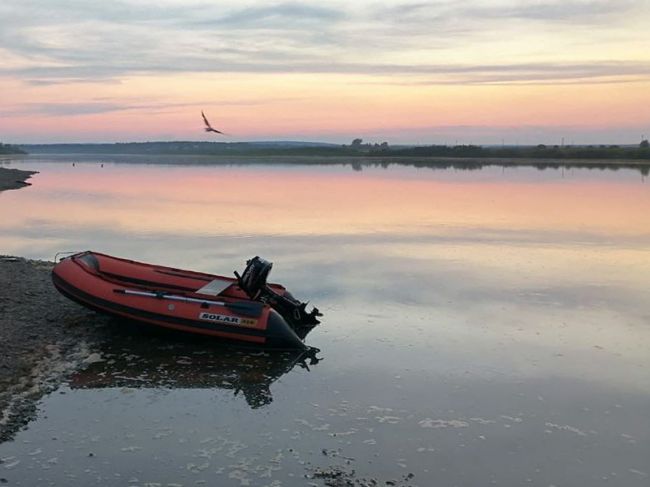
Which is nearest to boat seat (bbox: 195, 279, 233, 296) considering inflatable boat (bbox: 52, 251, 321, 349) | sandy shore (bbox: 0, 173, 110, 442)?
inflatable boat (bbox: 52, 251, 321, 349)

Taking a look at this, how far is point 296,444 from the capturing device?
583cm

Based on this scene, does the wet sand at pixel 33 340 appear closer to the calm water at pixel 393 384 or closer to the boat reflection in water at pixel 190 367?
the calm water at pixel 393 384

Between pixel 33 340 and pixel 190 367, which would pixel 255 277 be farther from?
pixel 33 340

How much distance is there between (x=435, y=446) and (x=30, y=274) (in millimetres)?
8194

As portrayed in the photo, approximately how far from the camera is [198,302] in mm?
8492

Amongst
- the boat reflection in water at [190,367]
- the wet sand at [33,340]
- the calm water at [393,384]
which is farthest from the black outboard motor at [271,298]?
the wet sand at [33,340]

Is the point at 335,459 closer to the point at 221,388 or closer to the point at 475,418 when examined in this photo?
the point at 475,418

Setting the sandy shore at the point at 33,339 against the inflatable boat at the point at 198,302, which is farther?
the inflatable boat at the point at 198,302

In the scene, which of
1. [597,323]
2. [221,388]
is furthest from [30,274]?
[597,323]

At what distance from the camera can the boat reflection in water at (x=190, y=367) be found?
7195 mm

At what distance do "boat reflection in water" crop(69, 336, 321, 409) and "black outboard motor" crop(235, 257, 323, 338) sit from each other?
748mm

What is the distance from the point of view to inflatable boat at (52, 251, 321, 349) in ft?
27.5

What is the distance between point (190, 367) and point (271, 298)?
1815mm

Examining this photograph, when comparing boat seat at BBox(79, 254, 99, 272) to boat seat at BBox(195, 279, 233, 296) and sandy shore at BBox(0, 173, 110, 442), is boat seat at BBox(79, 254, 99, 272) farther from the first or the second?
boat seat at BBox(195, 279, 233, 296)
